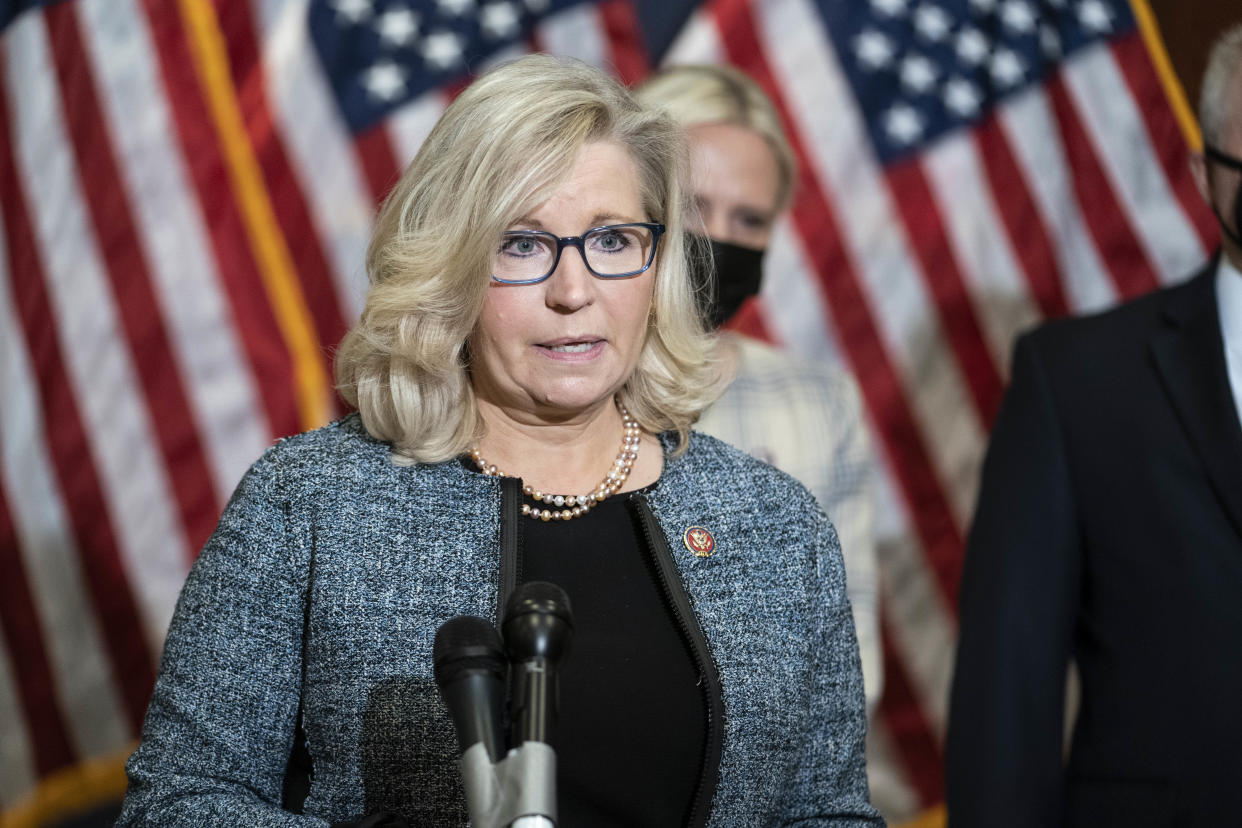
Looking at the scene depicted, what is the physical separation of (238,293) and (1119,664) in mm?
2230

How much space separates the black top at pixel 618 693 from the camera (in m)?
1.50

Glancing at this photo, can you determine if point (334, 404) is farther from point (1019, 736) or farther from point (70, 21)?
point (1019, 736)

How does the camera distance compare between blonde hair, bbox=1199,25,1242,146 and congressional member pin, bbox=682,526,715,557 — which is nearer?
congressional member pin, bbox=682,526,715,557

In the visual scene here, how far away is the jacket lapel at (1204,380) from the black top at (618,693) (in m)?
1.04

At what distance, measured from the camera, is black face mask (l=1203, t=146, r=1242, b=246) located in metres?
2.19

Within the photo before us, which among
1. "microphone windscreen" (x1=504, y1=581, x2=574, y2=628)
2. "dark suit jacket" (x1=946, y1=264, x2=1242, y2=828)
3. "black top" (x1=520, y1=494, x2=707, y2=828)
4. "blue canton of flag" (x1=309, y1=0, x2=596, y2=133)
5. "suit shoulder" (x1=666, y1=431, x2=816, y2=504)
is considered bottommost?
"dark suit jacket" (x1=946, y1=264, x2=1242, y2=828)

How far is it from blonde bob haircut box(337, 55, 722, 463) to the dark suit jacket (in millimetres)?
806

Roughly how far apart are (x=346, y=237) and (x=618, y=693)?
6.95 ft

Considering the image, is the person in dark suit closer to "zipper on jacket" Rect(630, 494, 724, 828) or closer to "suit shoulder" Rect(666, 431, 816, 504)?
"suit shoulder" Rect(666, 431, 816, 504)

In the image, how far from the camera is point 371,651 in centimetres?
149

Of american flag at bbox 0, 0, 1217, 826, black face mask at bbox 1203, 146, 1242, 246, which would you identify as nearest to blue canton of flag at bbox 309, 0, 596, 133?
american flag at bbox 0, 0, 1217, 826

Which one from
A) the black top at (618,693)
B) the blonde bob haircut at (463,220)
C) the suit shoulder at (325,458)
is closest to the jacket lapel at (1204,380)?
the blonde bob haircut at (463,220)

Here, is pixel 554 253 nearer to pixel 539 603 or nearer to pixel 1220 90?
pixel 539 603

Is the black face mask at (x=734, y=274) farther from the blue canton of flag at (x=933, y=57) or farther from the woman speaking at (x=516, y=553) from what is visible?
the blue canton of flag at (x=933, y=57)
